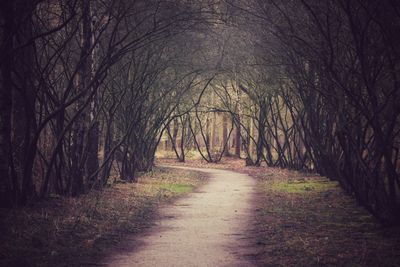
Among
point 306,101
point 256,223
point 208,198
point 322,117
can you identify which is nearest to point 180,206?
point 208,198

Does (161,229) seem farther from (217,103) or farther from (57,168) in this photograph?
(217,103)

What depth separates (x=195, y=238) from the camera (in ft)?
27.3

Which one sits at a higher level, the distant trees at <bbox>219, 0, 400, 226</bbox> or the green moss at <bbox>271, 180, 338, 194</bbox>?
the distant trees at <bbox>219, 0, 400, 226</bbox>

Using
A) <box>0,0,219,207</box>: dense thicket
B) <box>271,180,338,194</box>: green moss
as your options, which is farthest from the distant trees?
<box>0,0,219,207</box>: dense thicket

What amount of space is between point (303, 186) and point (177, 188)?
4211 millimetres

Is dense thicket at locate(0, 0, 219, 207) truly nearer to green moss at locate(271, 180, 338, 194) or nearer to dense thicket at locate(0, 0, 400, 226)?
dense thicket at locate(0, 0, 400, 226)

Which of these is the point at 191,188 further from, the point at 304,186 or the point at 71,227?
the point at 71,227

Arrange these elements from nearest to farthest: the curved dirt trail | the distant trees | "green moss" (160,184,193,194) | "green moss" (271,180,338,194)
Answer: the curved dirt trail
the distant trees
"green moss" (160,184,193,194)
"green moss" (271,180,338,194)

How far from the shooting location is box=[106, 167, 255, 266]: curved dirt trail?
22.3 feet

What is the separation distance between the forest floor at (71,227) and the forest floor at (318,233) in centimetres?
231

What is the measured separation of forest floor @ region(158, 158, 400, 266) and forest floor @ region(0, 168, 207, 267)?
2310mm

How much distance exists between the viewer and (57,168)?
450 inches

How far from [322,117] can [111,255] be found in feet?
49.6

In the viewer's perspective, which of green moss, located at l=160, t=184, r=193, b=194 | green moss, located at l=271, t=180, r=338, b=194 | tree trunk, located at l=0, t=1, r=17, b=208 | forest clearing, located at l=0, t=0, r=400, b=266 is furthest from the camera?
→ green moss, located at l=271, t=180, r=338, b=194
